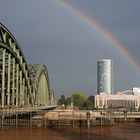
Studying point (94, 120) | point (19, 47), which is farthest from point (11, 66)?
point (94, 120)

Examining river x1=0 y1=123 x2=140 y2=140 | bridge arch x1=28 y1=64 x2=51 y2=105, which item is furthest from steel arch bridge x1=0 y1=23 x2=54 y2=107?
river x1=0 y1=123 x2=140 y2=140

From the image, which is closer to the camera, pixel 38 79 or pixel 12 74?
pixel 12 74

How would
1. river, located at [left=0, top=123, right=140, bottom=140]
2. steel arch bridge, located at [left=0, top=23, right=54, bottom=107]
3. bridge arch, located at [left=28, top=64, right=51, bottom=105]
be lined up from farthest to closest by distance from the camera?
bridge arch, located at [left=28, top=64, right=51, bottom=105] → steel arch bridge, located at [left=0, top=23, right=54, bottom=107] → river, located at [left=0, top=123, right=140, bottom=140]

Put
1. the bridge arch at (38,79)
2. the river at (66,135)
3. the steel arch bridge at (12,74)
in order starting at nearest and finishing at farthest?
1. the river at (66,135)
2. the steel arch bridge at (12,74)
3. the bridge arch at (38,79)

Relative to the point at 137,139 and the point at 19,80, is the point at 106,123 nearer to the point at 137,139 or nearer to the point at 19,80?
the point at 19,80

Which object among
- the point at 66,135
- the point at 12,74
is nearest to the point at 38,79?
the point at 12,74

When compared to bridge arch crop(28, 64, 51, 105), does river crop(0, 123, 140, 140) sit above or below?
below

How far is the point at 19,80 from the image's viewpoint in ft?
380

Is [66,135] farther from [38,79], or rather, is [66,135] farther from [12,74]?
[38,79]

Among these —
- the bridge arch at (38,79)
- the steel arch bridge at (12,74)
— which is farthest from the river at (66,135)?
the bridge arch at (38,79)

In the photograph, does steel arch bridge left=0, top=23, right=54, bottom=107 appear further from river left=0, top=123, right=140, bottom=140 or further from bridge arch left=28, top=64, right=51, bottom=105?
river left=0, top=123, right=140, bottom=140

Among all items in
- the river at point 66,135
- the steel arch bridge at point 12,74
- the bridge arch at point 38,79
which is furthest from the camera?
the bridge arch at point 38,79

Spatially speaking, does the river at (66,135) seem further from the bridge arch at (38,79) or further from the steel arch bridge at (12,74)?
the bridge arch at (38,79)

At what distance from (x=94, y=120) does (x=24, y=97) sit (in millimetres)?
22524
